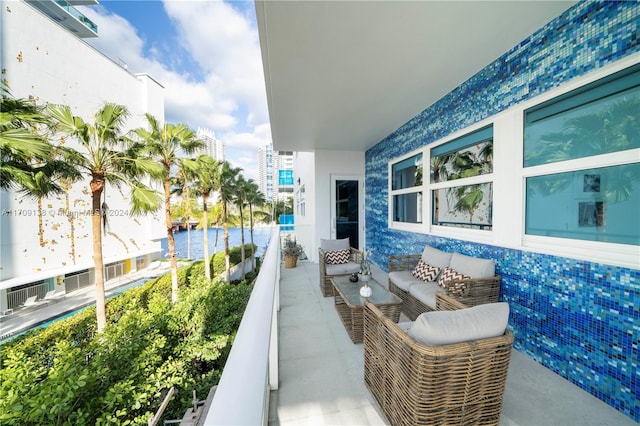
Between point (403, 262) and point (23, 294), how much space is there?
603 inches

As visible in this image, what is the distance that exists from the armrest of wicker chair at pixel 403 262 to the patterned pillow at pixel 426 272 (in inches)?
14.8

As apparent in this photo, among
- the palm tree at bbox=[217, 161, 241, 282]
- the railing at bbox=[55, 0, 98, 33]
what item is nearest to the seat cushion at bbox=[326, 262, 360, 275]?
the palm tree at bbox=[217, 161, 241, 282]

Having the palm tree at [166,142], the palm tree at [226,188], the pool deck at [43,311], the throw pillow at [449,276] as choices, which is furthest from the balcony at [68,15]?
the throw pillow at [449,276]

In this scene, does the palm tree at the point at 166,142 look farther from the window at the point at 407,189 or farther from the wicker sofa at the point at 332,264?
the window at the point at 407,189

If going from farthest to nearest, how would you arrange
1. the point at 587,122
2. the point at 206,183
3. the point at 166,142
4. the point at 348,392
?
the point at 206,183
the point at 166,142
the point at 587,122
the point at 348,392

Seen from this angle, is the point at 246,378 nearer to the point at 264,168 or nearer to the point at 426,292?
the point at 426,292

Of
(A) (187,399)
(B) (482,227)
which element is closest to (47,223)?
(A) (187,399)

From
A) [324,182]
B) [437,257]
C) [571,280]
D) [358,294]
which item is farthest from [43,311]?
[571,280]

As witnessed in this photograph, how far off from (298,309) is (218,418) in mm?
3280

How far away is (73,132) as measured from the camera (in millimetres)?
5156

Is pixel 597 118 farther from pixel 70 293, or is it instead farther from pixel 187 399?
pixel 70 293

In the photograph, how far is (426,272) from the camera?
10.8ft

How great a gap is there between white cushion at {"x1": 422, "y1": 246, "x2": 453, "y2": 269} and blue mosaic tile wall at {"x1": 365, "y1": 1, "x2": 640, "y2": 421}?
0.35 m

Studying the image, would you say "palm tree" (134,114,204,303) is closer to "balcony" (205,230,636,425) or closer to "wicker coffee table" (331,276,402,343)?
"wicker coffee table" (331,276,402,343)
